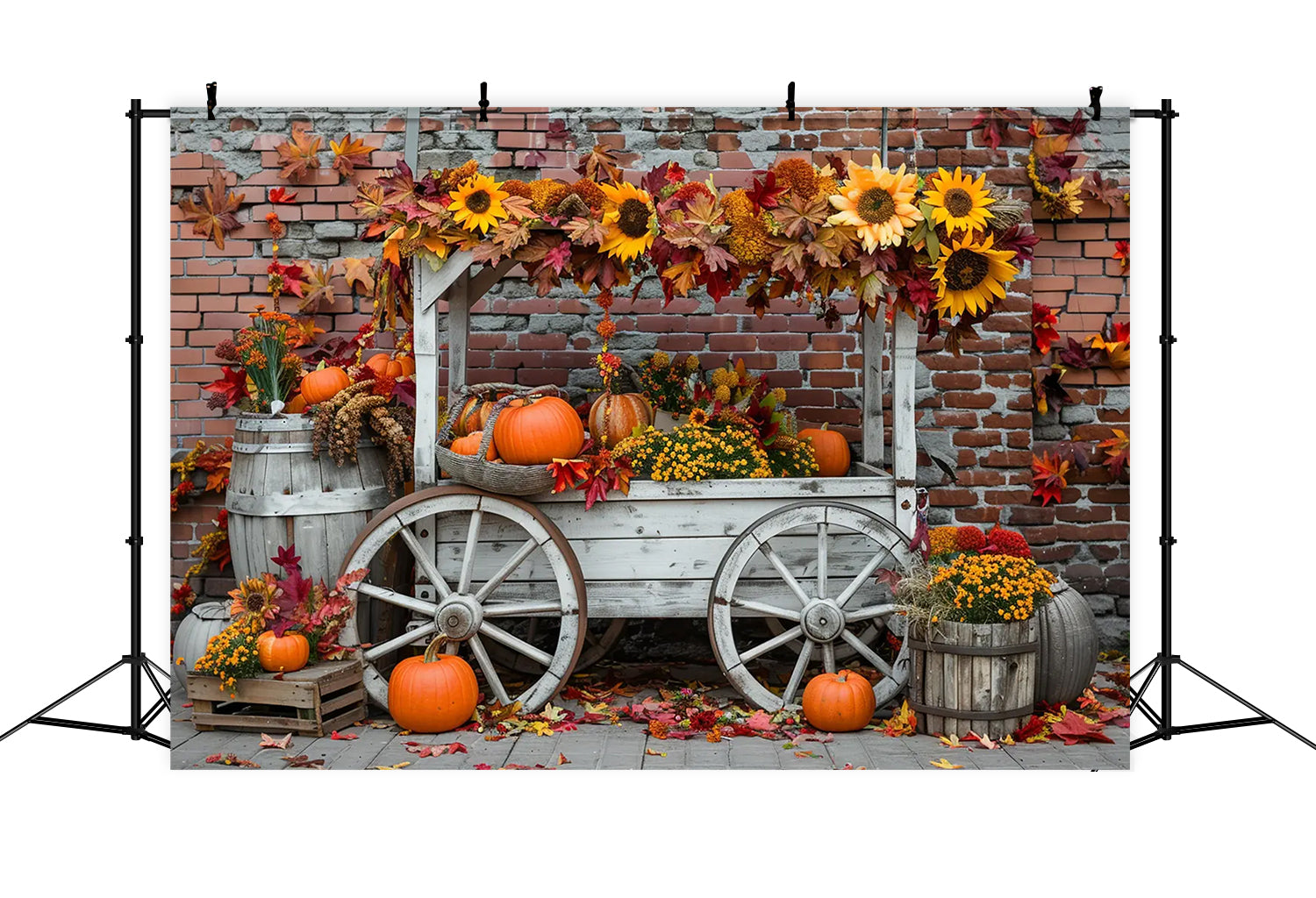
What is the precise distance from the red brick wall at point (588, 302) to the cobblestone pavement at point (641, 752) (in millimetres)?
1369

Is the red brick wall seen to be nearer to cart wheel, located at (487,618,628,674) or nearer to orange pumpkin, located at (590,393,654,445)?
orange pumpkin, located at (590,393,654,445)

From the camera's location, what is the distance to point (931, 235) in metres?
3.83

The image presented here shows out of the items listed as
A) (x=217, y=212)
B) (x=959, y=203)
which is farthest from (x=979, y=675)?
(x=217, y=212)

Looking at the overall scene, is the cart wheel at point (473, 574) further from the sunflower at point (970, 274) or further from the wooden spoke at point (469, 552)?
the sunflower at point (970, 274)

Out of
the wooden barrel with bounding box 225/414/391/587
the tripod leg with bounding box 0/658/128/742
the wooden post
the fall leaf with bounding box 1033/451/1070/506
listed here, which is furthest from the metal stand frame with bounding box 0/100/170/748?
the fall leaf with bounding box 1033/451/1070/506

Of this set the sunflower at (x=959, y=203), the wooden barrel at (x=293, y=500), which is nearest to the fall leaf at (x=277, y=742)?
the wooden barrel at (x=293, y=500)

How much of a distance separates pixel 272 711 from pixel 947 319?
265 centimetres

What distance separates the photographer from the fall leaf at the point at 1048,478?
507cm

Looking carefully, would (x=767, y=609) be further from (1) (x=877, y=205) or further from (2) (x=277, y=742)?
(2) (x=277, y=742)

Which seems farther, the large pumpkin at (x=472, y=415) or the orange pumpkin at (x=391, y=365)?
the orange pumpkin at (x=391, y=365)

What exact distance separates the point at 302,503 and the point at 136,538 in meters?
0.68

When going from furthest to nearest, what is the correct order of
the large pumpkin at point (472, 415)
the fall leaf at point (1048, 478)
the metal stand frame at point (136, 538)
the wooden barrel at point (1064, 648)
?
the fall leaf at point (1048, 478)
the large pumpkin at point (472, 415)
the wooden barrel at point (1064, 648)
the metal stand frame at point (136, 538)

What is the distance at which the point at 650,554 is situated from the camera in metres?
4.19

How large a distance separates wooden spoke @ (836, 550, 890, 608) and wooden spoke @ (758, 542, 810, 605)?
0.39 ft
